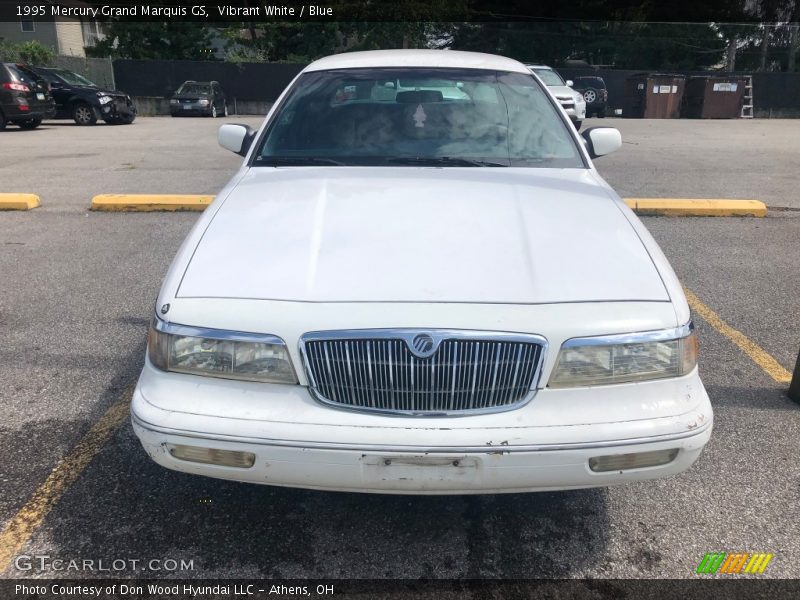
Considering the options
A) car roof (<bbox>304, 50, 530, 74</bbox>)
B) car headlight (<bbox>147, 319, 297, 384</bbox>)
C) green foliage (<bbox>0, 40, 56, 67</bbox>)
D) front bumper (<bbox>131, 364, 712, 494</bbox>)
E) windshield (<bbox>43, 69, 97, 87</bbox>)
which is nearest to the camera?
front bumper (<bbox>131, 364, 712, 494</bbox>)

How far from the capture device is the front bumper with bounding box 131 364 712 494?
6.91ft

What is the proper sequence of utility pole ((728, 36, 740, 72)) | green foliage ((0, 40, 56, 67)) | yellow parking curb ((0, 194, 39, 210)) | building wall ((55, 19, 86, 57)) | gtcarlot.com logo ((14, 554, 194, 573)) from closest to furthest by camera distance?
gtcarlot.com logo ((14, 554, 194, 573)) < yellow parking curb ((0, 194, 39, 210)) < green foliage ((0, 40, 56, 67)) < utility pole ((728, 36, 740, 72)) < building wall ((55, 19, 86, 57))

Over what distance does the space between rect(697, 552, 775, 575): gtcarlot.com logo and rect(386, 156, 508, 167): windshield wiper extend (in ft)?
6.53

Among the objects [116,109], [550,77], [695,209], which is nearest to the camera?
[695,209]

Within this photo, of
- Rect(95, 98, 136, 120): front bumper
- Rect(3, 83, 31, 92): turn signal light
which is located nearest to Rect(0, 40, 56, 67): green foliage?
Rect(95, 98, 136, 120): front bumper

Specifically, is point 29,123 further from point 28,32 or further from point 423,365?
point 28,32

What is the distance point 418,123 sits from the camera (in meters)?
3.69

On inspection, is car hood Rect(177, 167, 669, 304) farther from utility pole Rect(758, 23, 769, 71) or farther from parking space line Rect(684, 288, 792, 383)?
utility pole Rect(758, 23, 769, 71)

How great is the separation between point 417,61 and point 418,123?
0.59 metres

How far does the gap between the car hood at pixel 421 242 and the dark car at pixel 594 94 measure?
78.7 ft

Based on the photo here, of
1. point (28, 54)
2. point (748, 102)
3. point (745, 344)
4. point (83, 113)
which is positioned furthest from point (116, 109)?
point (748, 102)

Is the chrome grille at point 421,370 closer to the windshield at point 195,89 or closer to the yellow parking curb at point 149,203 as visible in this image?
the yellow parking curb at point 149,203

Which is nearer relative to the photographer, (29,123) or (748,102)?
(29,123)

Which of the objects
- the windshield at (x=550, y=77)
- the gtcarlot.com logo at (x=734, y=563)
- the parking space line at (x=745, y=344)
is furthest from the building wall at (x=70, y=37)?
the gtcarlot.com logo at (x=734, y=563)
